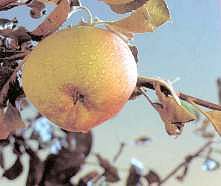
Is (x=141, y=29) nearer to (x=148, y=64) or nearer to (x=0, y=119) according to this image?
(x=0, y=119)

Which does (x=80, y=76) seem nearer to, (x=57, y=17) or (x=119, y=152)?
(x=57, y=17)

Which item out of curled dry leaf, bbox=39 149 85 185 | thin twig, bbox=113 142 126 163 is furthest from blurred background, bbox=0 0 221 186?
curled dry leaf, bbox=39 149 85 185

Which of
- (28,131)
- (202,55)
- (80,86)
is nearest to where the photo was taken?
(80,86)

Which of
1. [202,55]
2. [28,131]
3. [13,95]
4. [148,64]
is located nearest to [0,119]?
[13,95]

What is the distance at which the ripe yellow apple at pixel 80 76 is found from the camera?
310mm

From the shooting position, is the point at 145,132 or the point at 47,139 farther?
the point at 145,132

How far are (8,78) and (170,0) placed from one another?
1.92 feet

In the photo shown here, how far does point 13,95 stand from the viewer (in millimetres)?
384

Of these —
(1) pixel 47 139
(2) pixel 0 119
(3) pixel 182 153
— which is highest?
(2) pixel 0 119

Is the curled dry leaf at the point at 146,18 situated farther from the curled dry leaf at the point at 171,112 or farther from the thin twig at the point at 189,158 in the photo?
the thin twig at the point at 189,158

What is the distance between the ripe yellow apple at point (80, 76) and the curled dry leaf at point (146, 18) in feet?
0.07

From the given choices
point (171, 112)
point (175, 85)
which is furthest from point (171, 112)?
point (175, 85)

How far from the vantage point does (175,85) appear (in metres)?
0.96

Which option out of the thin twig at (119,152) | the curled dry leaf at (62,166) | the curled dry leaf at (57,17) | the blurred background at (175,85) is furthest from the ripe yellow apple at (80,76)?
the thin twig at (119,152)
